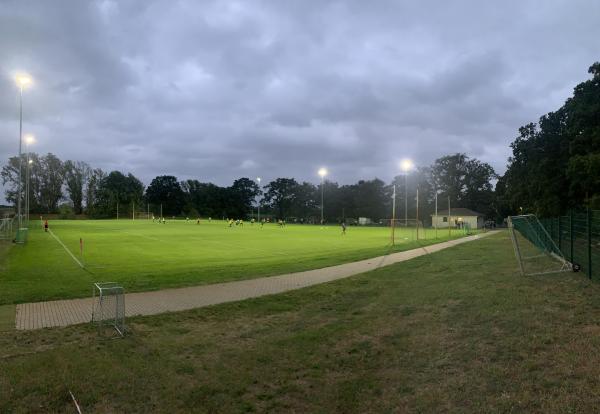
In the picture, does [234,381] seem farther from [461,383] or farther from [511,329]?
[511,329]

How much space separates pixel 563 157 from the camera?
135 feet

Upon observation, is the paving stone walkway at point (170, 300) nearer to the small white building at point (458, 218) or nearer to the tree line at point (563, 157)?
the tree line at point (563, 157)

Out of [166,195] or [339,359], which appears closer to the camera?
[339,359]

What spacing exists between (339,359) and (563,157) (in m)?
41.9

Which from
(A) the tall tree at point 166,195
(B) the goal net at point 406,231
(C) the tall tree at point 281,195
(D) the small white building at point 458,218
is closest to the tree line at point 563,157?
(B) the goal net at point 406,231

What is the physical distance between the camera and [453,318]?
8.75 meters

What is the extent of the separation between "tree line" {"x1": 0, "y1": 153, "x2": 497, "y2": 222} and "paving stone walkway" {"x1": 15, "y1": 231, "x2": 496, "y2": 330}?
110753mm

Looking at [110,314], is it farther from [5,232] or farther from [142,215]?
[142,215]

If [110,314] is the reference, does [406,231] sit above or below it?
below

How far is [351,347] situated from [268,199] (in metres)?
160

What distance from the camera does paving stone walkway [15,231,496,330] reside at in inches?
391

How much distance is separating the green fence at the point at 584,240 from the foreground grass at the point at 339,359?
1005mm

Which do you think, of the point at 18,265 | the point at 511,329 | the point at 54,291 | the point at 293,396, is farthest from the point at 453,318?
the point at 18,265

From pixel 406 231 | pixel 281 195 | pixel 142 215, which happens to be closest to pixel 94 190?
pixel 142 215
